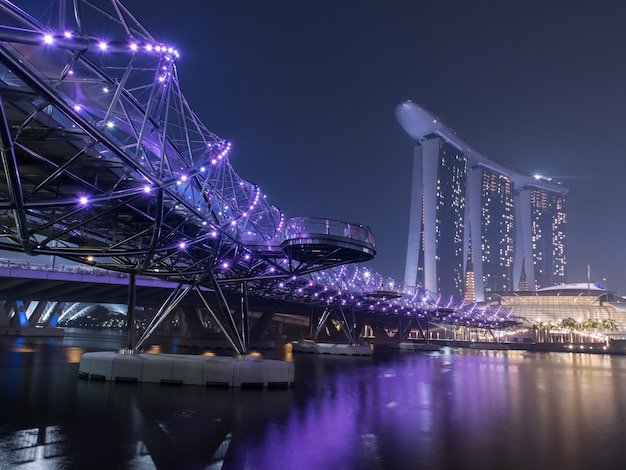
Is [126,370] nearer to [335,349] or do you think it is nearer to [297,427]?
[297,427]

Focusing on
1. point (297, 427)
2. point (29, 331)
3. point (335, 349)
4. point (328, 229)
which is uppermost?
point (328, 229)

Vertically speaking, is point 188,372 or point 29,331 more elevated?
point 188,372

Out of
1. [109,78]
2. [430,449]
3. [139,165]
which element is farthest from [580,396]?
[109,78]

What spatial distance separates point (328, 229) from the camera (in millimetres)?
32250

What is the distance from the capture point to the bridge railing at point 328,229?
32250 millimetres

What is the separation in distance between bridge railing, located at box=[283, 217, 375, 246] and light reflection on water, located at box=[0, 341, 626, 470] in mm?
9332

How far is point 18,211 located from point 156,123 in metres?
7.13

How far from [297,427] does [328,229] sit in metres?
16.4

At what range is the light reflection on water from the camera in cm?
1309

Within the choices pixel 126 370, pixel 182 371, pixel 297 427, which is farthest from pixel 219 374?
pixel 297 427

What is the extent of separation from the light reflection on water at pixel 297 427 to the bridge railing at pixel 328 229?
9.33 metres

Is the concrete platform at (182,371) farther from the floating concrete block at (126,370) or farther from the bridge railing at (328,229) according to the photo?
the bridge railing at (328,229)

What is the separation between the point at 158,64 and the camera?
22.6m

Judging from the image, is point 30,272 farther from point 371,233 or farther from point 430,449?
point 430,449
